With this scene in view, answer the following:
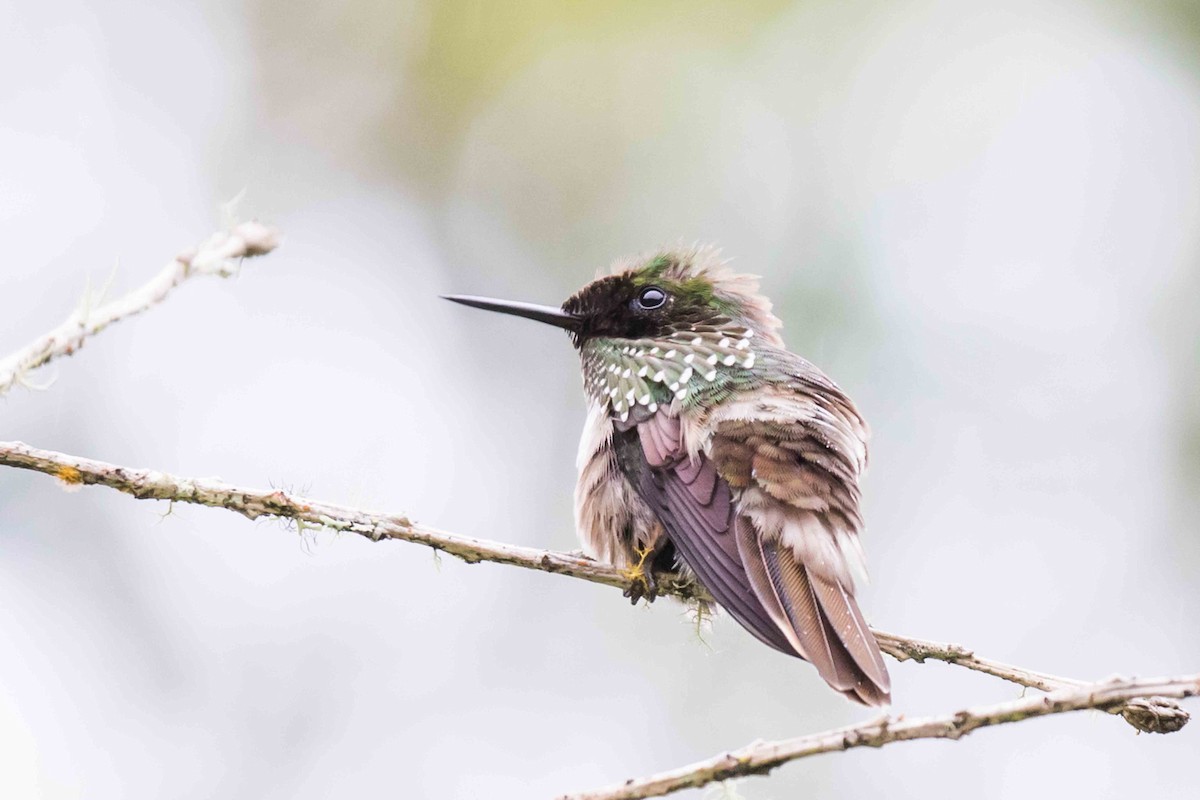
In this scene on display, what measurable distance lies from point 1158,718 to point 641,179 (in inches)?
263

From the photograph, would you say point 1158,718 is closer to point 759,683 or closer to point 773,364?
point 773,364

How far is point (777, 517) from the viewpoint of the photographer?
3.09 metres

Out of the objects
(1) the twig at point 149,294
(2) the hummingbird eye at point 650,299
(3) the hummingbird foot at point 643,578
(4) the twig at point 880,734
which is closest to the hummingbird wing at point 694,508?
(3) the hummingbird foot at point 643,578

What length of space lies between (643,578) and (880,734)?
1.71 m

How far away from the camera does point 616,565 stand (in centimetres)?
345

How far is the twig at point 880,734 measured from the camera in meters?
1.62

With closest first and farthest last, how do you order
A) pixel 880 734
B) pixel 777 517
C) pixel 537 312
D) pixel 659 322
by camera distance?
pixel 880 734
pixel 777 517
pixel 659 322
pixel 537 312

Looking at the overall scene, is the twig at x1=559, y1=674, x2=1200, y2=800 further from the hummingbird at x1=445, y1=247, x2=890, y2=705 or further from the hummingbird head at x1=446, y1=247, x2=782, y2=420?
the hummingbird head at x1=446, y1=247, x2=782, y2=420

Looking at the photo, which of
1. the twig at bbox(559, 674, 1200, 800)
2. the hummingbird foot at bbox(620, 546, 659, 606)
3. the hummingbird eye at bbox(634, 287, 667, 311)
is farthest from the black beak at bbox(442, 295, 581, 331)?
the twig at bbox(559, 674, 1200, 800)

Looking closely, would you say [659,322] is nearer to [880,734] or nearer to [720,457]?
[720,457]

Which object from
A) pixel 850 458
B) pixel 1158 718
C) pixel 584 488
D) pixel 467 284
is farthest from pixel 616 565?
pixel 467 284

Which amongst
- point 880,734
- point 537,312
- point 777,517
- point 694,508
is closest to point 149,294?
point 880,734

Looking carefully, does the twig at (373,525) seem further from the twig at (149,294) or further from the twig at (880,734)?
the twig at (880,734)

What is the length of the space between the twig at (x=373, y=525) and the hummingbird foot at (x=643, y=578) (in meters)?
0.40
